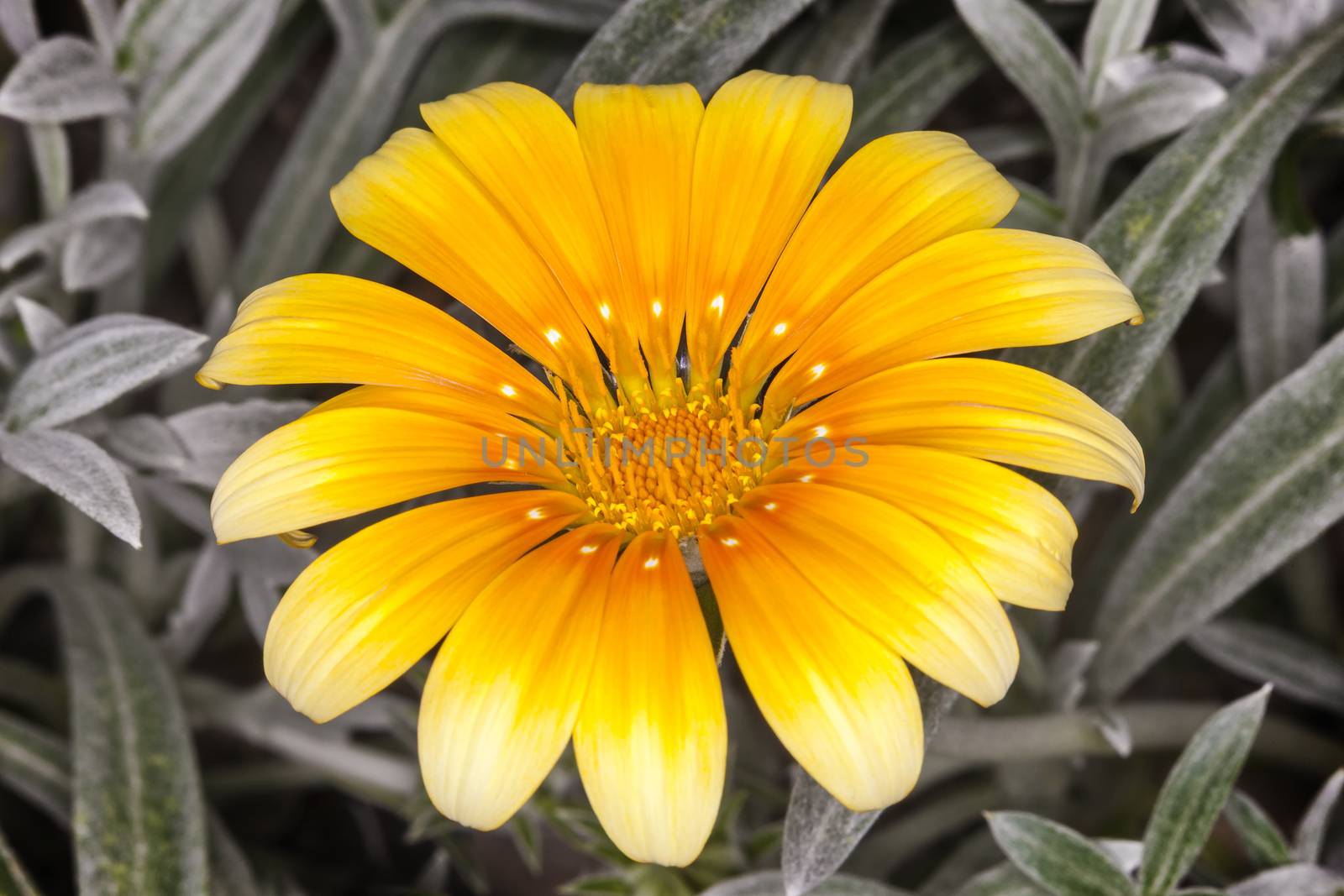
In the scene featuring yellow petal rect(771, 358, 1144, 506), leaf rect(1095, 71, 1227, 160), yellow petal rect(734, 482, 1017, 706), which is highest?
leaf rect(1095, 71, 1227, 160)

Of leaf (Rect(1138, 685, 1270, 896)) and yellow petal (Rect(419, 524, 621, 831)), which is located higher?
yellow petal (Rect(419, 524, 621, 831))

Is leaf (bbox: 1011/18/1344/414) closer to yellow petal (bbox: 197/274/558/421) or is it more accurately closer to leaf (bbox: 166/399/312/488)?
yellow petal (bbox: 197/274/558/421)

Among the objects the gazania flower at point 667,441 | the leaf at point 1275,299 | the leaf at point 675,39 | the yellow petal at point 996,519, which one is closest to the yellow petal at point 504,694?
the gazania flower at point 667,441

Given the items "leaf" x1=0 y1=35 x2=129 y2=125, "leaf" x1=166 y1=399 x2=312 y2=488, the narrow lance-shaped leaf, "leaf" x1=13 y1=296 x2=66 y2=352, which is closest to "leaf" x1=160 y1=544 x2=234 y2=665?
"leaf" x1=166 y1=399 x2=312 y2=488

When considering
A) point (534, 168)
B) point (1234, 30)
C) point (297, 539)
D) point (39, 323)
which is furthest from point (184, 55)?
point (1234, 30)

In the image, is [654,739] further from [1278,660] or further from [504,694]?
[1278,660]

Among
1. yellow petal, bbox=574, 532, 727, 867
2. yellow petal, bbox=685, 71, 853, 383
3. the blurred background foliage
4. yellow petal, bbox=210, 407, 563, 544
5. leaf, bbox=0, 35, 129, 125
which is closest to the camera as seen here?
yellow petal, bbox=574, 532, 727, 867
